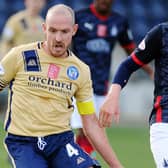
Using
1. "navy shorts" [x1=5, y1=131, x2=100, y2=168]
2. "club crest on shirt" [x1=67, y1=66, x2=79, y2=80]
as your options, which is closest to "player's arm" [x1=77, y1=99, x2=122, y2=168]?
"navy shorts" [x1=5, y1=131, x2=100, y2=168]

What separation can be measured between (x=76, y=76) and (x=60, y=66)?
148 mm

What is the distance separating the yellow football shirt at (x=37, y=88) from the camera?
6234 millimetres

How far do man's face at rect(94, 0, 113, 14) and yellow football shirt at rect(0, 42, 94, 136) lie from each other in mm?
3704

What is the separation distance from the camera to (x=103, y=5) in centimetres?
1002

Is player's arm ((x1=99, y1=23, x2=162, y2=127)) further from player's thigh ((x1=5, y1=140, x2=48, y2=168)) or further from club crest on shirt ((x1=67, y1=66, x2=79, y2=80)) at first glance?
player's thigh ((x1=5, y1=140, x2=48, y2=168))

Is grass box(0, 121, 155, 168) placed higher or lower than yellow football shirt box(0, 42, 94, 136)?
lower

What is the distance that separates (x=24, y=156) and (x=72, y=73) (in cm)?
77

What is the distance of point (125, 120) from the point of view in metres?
18.1

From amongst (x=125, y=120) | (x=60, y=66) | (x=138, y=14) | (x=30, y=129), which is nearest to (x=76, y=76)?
(x=60, y=66)

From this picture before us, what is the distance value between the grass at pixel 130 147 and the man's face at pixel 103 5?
2019 mm

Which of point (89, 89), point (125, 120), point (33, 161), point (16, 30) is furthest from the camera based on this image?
point (125, 120)

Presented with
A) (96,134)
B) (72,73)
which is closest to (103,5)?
(72,73)

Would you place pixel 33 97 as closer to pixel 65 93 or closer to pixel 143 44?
pixel 65 93

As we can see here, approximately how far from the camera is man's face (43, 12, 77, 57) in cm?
612
